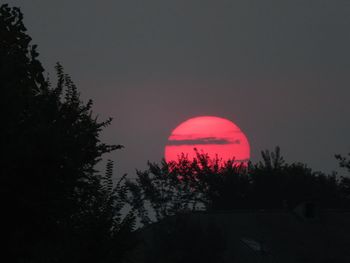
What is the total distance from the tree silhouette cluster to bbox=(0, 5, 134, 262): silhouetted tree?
73797 mm

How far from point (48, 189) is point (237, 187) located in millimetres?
82265

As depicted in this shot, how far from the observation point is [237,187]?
310 feet

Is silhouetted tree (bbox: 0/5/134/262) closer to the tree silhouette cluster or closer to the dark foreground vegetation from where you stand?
the dark foreground vegetation

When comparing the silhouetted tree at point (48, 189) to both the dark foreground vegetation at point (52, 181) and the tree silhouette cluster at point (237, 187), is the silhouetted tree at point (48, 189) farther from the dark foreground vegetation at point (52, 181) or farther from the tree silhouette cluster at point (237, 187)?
the tree silhouette cluster at point (237, 187)

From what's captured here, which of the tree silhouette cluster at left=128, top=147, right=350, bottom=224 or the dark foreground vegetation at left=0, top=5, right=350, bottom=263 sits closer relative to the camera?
the dark foreground vegetation at left=0, top=5, right=350, bottom=263

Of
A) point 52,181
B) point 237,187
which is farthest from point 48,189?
point 237,187

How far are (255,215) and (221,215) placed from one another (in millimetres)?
2721

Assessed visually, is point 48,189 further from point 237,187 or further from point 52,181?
point 237,187

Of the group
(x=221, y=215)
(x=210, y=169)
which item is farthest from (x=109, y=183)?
(x=210, y=169)

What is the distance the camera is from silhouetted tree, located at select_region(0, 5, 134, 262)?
1241 centimetres

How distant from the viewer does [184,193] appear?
3942 inches

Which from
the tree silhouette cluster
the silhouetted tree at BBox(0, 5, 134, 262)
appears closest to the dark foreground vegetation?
the silhouetted tree at BBox(0, 5, 134, 262)

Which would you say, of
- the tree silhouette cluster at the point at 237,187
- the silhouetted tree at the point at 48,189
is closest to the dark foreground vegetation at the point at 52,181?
the silhouetted tree at the point at 48,189

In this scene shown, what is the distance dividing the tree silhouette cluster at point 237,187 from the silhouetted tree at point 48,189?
73797 millimetres
